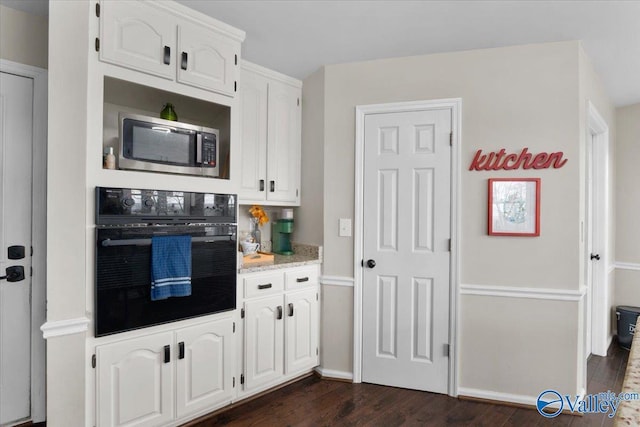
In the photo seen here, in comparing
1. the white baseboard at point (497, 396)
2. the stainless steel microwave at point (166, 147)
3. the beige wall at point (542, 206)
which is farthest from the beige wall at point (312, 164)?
the white baseboard at point (497, 396)

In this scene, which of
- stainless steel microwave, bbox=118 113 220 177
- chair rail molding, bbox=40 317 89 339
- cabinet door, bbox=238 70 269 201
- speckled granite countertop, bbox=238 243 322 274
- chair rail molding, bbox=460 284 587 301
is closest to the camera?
chair rail molding, bbox=40 317 89 339

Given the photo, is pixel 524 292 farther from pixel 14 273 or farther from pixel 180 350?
pixel 14 273

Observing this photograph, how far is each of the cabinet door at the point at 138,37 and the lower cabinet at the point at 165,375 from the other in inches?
59.7

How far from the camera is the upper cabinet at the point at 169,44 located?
1.86 m

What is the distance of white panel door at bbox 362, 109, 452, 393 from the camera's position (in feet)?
8.68

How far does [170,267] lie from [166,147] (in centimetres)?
70

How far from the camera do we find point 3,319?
2057mm

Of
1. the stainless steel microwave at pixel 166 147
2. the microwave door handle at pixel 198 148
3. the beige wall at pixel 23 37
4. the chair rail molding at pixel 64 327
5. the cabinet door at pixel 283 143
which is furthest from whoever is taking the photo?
the cabinet door at pixel 283 143

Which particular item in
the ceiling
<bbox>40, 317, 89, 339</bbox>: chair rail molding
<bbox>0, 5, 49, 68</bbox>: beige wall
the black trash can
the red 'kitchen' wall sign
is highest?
the ceiling

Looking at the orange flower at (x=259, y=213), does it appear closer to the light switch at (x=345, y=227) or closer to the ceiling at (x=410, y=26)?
the light switch at (x=345, y=227)

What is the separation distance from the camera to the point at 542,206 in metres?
2.49

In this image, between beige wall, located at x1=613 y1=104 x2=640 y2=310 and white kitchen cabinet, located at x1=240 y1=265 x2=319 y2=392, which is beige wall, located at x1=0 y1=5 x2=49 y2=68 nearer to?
white kitchen cabinet, located at x1=240 y1=265 x2=319 y2=392

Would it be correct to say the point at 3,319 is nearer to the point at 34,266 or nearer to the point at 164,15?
the point at 34,266

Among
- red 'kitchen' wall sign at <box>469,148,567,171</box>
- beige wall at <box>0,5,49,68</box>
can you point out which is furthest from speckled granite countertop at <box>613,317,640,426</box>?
beige wall at <box>0,5,49,68</box>
